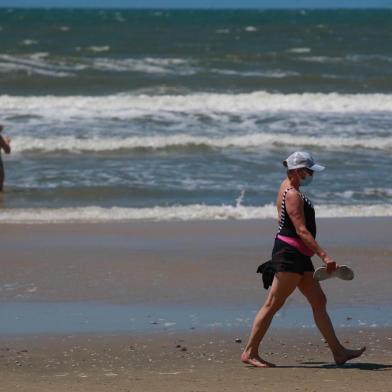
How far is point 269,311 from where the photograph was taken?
23.4 feet

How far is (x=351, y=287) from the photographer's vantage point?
9.36 m

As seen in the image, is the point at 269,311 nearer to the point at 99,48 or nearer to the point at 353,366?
the point at 353,366

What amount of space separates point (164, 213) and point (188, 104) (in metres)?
12.6

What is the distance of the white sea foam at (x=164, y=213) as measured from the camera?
43.3 ft

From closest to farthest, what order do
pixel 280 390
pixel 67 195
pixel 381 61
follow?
pixel 280 390, pixel 67 195, pixel 381 61

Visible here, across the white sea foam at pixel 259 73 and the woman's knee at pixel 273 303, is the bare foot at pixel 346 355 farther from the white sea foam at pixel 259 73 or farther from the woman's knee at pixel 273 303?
the white sea foam at pixel 259 73

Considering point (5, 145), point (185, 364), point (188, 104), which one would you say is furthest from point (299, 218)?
point (188, 104)

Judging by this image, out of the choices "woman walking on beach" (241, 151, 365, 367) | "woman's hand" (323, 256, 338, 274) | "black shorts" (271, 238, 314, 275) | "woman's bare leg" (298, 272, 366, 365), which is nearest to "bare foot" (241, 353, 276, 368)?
"woman walking on beach" (241, 151, 365, 367)

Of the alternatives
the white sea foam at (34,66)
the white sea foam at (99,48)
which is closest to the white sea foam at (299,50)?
the white sea foam at (99,48)

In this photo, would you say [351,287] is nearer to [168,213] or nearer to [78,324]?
[78,324]

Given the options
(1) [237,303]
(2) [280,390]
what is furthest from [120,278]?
(2) [280,390]

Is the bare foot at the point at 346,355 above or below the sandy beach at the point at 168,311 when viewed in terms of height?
above

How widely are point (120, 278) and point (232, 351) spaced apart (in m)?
2.46

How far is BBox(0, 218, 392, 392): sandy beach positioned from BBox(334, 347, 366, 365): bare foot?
64 millimetres
